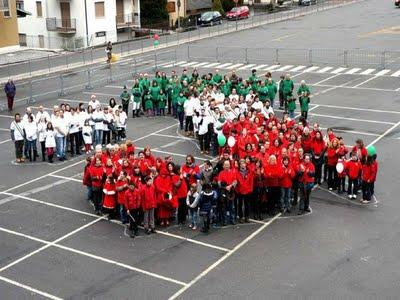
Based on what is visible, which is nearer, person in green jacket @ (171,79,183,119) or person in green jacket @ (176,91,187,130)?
person in green jacket @ (176,91,187,130)

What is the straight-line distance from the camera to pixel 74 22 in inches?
2167

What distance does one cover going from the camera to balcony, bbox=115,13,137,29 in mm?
58344

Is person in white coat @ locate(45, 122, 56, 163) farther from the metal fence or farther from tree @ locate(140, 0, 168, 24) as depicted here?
tree @ locate(140, 0, 168, 24)

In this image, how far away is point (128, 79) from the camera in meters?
37.8

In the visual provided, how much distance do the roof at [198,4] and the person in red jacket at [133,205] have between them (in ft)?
182

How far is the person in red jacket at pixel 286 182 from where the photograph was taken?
15766 mm

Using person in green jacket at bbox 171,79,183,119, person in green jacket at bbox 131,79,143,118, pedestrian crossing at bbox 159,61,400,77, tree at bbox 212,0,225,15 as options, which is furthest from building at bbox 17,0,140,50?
person in green jacket at bbox 171,79,183,119

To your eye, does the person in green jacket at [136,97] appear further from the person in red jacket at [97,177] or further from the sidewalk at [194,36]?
the sidewalk at [194,36]

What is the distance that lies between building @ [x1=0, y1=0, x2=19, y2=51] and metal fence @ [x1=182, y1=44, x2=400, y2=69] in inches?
462

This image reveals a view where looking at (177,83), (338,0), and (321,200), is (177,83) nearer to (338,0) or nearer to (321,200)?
(321,200)

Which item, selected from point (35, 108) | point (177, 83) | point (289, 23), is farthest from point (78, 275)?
point (289, 23)

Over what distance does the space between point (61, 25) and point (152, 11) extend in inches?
427

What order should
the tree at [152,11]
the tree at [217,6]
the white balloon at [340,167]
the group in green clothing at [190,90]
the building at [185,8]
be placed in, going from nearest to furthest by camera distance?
the white balloon at [340,167]
the group in green clothing at [190,90]
the tree at [152,11]
the building at [185,8]
the tree at [217,6]

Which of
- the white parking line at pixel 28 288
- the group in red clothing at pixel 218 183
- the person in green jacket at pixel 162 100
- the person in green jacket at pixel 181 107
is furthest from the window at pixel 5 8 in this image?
the white parking line at pixel 28 288
